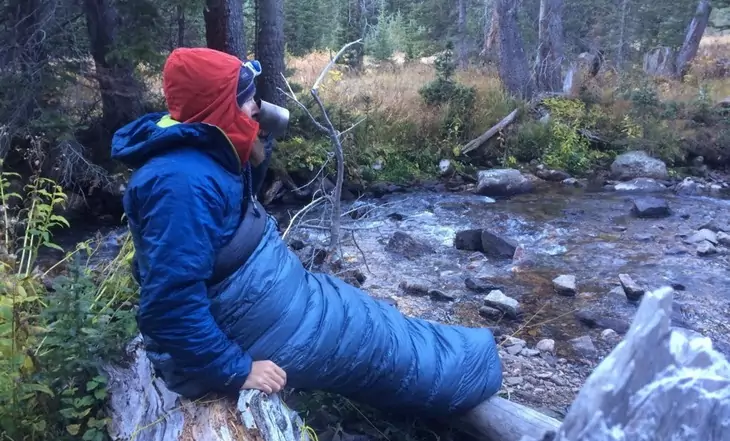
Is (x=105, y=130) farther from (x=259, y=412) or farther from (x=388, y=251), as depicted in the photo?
(x=259, y=412)

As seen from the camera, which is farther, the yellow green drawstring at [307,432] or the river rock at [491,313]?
the river rock at [491,313]

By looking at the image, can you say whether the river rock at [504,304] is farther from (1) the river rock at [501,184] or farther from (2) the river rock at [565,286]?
(1) the river rock at [501,184]

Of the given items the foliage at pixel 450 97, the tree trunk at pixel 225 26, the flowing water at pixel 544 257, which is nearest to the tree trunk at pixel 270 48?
the tree trunk at pixel 225 26

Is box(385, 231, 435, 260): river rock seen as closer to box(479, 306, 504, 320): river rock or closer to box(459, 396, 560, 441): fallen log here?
box(479, 306, 504, 320): river rock

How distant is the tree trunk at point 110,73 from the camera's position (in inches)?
407

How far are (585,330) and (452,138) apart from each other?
858 centimetres

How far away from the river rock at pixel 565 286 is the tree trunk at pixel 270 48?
675 centimetres

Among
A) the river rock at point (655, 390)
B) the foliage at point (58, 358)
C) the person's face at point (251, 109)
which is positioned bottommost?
the foliage at point (58, 358)

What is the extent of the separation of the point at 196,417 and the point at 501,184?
10.6m

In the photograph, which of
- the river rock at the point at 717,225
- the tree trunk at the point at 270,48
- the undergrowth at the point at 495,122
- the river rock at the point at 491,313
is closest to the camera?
the river rock at the point at 491,313

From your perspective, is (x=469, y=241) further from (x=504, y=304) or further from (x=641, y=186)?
(x=641, y=186)

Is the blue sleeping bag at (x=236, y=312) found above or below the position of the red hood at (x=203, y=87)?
below

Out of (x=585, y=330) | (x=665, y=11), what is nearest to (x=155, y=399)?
(x=585, y=330)

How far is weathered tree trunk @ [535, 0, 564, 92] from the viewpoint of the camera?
1691 centimetres
